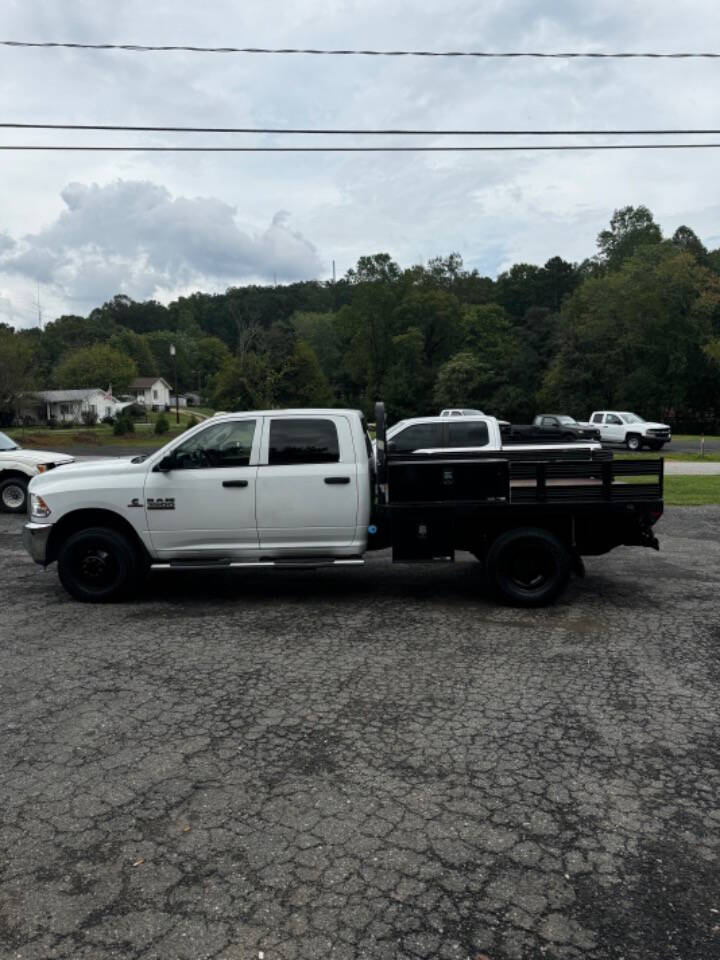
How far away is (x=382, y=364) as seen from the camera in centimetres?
7244

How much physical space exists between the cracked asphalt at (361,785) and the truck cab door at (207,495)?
805 millimetres

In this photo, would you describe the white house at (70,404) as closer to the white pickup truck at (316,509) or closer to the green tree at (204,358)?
the green tree at (204,358)

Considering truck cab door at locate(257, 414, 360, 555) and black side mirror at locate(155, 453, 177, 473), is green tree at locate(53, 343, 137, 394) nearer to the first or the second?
black side mirror at locate(155, 453, 177, 473)

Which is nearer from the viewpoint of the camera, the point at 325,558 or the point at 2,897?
the point at 2,897

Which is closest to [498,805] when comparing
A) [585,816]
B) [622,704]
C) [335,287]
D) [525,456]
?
[585,816]

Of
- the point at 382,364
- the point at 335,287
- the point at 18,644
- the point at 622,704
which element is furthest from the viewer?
the point at 335,287

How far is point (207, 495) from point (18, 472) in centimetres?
823

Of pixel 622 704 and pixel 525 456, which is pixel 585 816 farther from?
pixel 525 456

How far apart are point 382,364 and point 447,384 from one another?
11.0 meters

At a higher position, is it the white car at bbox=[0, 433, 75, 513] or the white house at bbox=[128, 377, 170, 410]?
the white house at bbox=[128, 377, 170, 410]

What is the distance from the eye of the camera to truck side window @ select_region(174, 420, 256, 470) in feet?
24.2

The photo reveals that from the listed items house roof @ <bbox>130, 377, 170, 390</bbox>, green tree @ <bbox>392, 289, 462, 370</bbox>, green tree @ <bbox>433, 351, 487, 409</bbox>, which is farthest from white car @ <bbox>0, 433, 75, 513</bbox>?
house roof @ <bbox>130, 377, 170, 390</bbox>

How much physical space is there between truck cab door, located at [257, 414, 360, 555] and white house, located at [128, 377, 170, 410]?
107m

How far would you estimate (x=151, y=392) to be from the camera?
11431 centimetres
